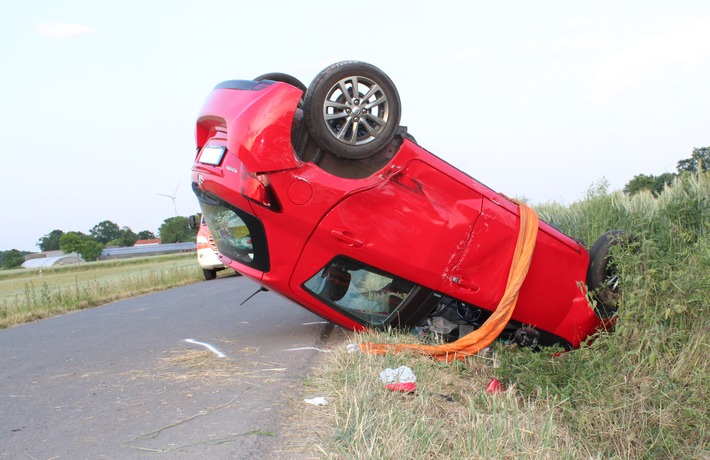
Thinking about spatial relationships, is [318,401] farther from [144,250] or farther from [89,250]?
[144,250]

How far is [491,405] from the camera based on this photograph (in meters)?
4.21

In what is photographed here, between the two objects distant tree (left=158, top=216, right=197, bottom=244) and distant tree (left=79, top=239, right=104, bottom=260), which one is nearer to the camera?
distant tree (left=79, top=239, right=104, bottom=260)

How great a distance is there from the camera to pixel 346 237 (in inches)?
222

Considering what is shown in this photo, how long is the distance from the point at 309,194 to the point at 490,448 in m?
2.84

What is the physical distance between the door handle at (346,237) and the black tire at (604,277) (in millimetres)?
2309

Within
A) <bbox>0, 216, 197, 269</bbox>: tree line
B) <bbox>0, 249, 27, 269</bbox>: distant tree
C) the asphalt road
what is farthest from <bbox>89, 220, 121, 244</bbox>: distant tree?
the asphalt road

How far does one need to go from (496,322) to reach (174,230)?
10927cm

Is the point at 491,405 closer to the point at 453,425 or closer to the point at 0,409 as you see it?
the point at 453,425

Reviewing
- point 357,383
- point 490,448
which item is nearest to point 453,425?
point 490,448

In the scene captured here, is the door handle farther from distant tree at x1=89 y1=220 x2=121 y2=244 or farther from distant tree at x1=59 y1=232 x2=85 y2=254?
distant tree at x1=89 y1=220 x2=121 y2=244

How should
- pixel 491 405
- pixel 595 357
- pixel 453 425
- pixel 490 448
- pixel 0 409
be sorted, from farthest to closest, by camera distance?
pixel 595 357, pixel 0 409, pixel 491 405, pixel 453 425, pixel 490 448

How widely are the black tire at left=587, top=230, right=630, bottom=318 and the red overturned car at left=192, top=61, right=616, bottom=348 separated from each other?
160mm

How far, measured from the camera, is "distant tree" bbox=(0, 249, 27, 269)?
9976 centimetres

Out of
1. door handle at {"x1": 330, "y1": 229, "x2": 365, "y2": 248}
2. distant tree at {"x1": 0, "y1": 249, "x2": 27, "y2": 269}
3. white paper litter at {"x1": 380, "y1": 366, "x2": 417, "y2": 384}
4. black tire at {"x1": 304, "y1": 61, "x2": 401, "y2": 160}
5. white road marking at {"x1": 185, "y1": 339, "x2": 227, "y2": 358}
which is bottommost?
distant tree at {"x1": 0, "y1": 249, "x2": 27, "y2": 269}
